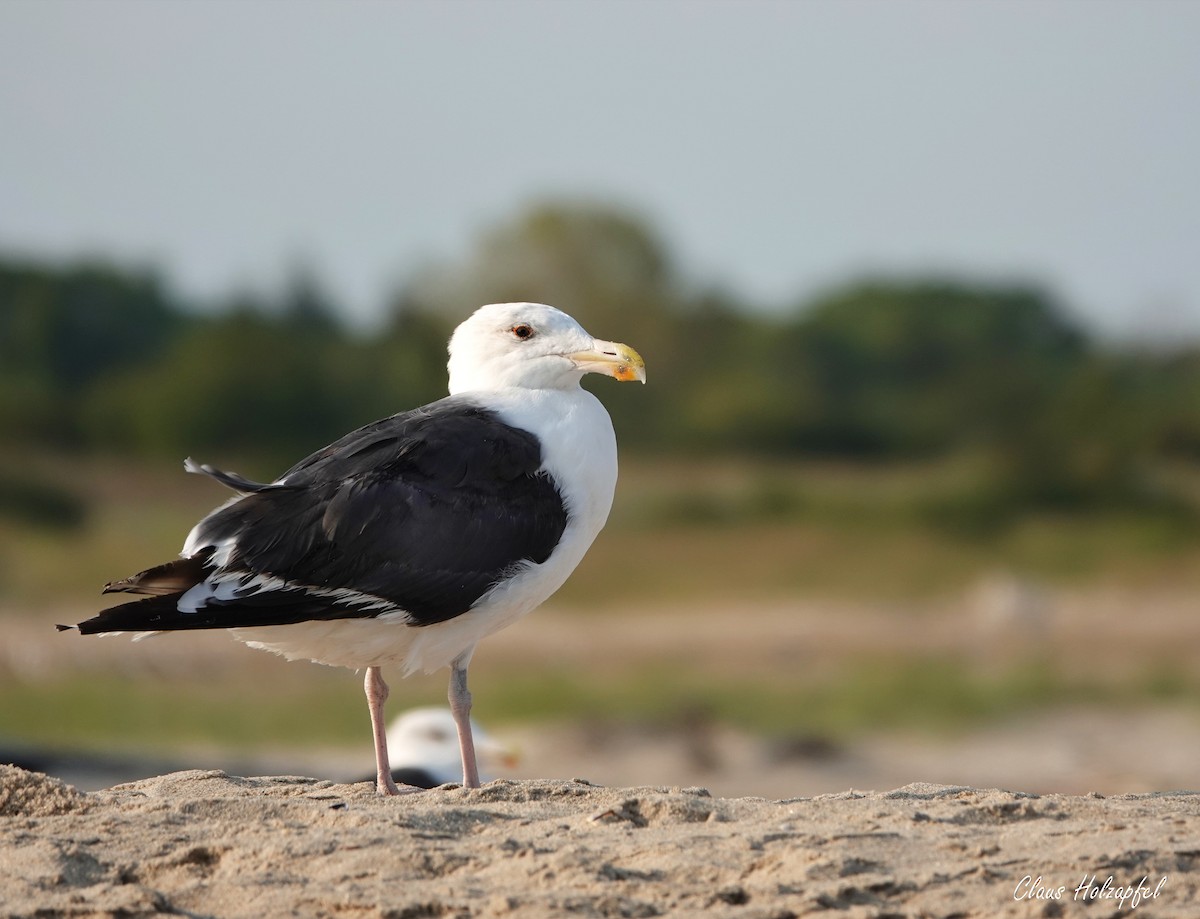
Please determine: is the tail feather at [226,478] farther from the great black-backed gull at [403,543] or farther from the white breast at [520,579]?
the white breast at [520,579]

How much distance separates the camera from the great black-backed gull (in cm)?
634

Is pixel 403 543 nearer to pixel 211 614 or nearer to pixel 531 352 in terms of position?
pixel 211 614

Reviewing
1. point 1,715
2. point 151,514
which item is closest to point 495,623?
point 1,715

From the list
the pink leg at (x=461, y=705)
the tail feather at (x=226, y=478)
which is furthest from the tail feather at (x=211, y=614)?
the pink leg at (x=461, y=705)

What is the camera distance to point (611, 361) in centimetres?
709

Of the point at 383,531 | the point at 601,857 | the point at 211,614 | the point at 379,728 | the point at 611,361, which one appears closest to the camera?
the point at 601,857

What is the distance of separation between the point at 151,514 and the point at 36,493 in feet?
8.83

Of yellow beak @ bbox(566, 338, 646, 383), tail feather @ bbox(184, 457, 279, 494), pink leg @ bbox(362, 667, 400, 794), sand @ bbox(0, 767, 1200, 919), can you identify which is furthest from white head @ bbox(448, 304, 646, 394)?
sand @ bbox(0, 767, 1200, 919)

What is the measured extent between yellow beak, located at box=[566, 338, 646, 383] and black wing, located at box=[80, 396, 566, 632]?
1.47 feet

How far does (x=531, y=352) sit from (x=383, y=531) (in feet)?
3.65

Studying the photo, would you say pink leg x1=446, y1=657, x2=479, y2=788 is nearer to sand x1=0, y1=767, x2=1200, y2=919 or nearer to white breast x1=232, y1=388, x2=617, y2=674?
white breast x1=232, y1=388, x2=617, y2=674

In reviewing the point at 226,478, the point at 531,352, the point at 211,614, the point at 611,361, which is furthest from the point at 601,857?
the point at 531,352

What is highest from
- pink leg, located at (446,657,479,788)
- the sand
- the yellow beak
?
the yellow beak

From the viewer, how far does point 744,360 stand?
1505 inches
